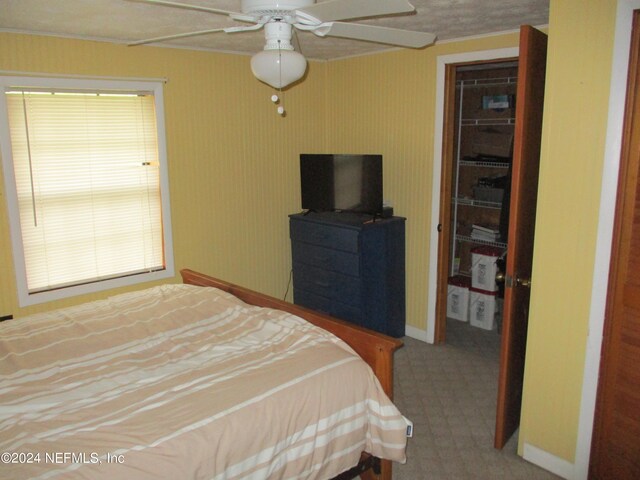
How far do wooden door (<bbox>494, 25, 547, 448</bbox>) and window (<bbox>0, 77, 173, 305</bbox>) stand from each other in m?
2.36

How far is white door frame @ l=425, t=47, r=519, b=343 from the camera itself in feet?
11.2

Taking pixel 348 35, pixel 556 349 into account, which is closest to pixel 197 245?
pixel 348 35

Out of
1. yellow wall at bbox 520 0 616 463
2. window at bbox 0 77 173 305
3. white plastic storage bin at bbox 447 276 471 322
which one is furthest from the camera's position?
white plastic storage bin at bbox 447 276 471 322

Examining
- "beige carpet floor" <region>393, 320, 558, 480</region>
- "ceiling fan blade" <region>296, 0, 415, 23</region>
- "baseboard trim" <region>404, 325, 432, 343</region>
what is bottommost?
"beige carpet floor" <region>393, 320, 558, 480</region>

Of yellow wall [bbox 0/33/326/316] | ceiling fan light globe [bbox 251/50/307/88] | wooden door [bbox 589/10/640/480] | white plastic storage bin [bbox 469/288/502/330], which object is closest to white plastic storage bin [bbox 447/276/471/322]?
white plastic storage bin [bbox 469/288/502/330]

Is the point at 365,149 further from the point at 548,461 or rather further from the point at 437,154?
the point at 548,461

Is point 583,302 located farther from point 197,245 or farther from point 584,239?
point 197,245

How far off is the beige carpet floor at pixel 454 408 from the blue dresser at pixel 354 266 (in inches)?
15.0

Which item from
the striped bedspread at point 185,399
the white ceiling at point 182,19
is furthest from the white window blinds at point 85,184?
the striped bedspread at point 185,399

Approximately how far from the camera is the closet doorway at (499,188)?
2430 mm

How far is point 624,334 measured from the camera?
7.21ft

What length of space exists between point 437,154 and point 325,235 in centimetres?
104

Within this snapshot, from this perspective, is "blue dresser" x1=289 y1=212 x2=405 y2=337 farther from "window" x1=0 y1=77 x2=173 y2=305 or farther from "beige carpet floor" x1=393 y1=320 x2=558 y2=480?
"window" x1=0 y1=77 x2=173 y2=305

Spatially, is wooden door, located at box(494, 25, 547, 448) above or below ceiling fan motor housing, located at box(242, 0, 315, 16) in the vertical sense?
below
